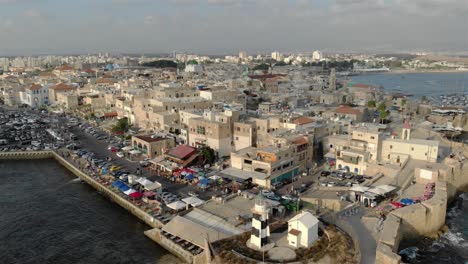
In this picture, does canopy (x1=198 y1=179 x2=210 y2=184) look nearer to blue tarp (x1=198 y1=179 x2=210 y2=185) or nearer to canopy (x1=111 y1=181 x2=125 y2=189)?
blue tarp (x1=198 y1=179 x2=210 y2=185)

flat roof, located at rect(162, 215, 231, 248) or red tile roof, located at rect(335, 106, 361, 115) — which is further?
red tile roof, located at rect(335, 106, 361, 115)

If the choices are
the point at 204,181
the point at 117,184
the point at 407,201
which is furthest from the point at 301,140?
the point at 117,184

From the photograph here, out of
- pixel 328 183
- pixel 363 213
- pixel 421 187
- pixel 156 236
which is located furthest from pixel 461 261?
pixel 156 236

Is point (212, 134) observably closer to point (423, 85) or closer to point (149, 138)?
point (149, 138)

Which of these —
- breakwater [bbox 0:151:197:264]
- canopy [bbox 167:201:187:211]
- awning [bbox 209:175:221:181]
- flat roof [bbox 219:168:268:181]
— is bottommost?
breakwater [bbox 0:151:197:264]

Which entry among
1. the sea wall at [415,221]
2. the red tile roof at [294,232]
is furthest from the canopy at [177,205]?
the sea wall at [415,221]

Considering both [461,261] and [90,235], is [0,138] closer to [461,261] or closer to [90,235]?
[90,235]

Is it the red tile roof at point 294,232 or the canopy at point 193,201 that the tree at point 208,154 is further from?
the red tile roof at point 294,232

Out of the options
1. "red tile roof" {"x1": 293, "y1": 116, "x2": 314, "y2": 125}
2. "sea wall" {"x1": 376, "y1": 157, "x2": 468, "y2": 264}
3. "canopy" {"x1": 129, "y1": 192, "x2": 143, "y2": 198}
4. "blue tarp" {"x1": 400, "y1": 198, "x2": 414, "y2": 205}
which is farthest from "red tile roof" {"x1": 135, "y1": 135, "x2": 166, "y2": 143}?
"sea wall" {"x1": 376, "y1": 157, "x2": 468, "y2": 264}
